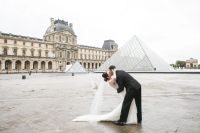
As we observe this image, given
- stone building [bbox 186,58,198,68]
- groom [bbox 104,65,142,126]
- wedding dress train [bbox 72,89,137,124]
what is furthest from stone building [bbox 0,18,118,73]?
stone building [bbox 186,58,198,68]

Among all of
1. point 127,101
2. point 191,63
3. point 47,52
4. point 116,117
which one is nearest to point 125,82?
A: point 127,101

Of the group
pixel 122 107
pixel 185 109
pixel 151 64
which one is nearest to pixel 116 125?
pixel 122 107

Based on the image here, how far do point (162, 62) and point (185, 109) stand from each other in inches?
1360

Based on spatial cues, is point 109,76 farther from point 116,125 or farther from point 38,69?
point 38,69

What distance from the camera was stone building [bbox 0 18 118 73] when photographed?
5897 cm

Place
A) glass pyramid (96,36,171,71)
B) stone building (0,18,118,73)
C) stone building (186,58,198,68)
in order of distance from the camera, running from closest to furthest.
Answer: glass pyramid (96,36,171,71), stone building (0,18,118,73), stone building (186,58,198,68)

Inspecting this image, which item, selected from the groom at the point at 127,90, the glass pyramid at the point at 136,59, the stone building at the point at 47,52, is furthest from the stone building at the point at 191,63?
the groom at the point at 127,90

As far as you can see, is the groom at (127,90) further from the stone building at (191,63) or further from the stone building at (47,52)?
the stone building at (191,63)

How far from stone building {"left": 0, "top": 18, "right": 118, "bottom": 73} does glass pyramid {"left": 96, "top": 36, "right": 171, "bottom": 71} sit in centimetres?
3235

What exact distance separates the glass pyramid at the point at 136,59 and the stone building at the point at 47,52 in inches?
1274

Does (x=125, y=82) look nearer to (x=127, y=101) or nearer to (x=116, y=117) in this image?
(x=127, y=101)

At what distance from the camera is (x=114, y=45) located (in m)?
98.6

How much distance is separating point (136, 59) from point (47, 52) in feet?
138

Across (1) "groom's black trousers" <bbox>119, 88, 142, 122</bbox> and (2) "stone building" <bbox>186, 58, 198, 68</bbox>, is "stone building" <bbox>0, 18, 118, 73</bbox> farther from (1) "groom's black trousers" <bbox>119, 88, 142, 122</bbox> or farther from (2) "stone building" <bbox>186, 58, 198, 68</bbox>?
(2) "stone building" <bbox>186, 58, 198, 68</bbox>
